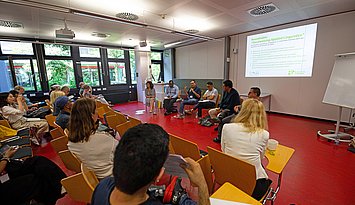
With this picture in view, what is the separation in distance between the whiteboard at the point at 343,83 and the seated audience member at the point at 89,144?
4.16 metres

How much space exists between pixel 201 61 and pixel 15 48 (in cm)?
720

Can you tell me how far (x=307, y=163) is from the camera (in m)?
2.64

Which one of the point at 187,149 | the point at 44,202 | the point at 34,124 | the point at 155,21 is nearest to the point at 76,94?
the point at 34,124

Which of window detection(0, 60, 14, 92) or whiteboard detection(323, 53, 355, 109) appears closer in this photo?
whiteboard detection(323, 53, 355, 109)

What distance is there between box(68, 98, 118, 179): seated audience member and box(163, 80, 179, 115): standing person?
450cm

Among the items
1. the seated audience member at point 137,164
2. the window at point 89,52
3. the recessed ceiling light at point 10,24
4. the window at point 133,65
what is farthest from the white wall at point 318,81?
the recessed ceiling light at point 10,24

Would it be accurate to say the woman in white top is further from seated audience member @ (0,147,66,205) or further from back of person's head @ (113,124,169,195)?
seated audience member @ (0,147,66,205)

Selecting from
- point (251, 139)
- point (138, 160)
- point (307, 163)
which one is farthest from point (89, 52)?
point (307, 163)

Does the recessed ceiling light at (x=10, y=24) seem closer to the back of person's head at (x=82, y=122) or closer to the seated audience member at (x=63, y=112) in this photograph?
the seated audience member at (x=63, y=112)

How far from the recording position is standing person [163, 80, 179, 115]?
20.2 feet

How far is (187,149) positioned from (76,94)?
7.00 metres

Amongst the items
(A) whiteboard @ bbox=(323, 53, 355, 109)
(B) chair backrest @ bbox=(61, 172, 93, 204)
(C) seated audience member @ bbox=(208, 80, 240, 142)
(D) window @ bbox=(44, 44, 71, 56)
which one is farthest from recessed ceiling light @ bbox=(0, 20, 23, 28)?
(A) whiteboard @ bbox=(323, 53, 355, 109)

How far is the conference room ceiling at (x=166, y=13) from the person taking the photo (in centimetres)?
340

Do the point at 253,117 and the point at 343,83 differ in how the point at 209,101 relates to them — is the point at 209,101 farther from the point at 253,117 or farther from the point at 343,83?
the point at 253,117
